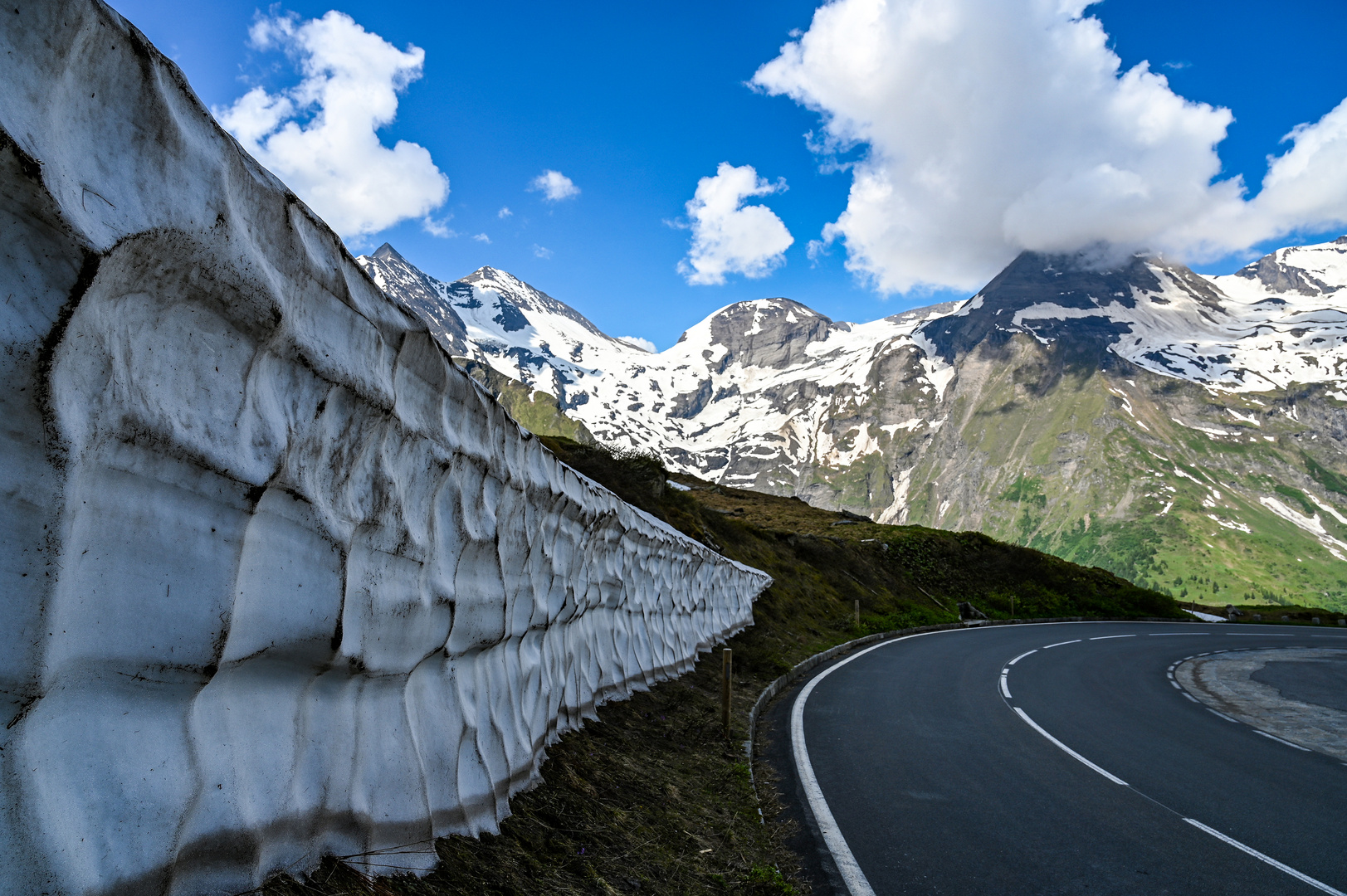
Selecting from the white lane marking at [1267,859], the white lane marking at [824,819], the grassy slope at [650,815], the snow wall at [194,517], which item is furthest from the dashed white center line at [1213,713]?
the snow wall at [194,517]

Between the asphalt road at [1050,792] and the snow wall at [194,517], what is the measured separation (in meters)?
3.57

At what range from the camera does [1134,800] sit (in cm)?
736

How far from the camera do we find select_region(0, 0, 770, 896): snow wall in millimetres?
1866

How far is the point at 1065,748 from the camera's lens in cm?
969

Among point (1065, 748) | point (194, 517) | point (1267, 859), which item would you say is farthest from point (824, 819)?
point (194, 517)

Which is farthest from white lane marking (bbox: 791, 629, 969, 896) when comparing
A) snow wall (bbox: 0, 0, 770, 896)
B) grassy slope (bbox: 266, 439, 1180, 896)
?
snow wall (bbox: 0, 0, 770, 896)

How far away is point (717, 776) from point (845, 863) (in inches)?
74.3

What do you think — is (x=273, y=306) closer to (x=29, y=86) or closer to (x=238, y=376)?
(x=238, y=376)

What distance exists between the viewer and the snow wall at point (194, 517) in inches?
73.5

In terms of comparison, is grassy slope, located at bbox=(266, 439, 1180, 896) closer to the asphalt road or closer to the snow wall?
the snow wall

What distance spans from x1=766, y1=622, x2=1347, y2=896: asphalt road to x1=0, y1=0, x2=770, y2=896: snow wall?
3572mm

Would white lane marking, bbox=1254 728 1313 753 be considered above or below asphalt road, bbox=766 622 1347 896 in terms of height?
above

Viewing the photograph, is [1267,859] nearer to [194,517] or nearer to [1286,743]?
[1286,743]

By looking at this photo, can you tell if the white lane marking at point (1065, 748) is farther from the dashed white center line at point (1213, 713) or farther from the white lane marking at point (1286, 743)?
the white lane marking at point (1286, 743)
